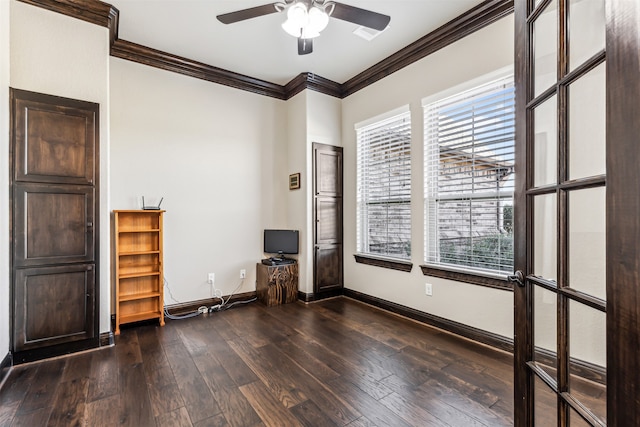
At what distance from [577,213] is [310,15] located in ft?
6.59

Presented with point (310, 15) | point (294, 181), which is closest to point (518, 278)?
point (310, 15)

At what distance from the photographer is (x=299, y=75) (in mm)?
3996

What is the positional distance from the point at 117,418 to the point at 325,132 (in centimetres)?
361

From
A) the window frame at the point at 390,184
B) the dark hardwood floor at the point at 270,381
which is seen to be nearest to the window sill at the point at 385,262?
the window frame at the point at 390,184

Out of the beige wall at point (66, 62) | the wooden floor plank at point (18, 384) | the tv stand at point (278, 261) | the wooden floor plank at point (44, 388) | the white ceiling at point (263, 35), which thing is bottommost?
the wooden floor plank at point (44, 388)

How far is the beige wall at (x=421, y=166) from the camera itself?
2.63 metres

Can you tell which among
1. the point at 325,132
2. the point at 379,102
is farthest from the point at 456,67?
the point at 325,132

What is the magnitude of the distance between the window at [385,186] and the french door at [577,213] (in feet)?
7.31

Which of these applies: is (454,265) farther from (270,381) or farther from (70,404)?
(70,404)

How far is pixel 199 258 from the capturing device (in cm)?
374

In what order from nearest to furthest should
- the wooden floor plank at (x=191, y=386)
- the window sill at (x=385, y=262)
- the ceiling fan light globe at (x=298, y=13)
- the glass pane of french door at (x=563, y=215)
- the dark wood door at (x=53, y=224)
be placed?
the glass pane of french door at (x=563, y=215) → the wooden floor plank at (x=191, y=386) → the ceiling fan light globe at (x=298, y=13) → the dark wood door at (x=53, y=224) → the window sill at (x=385, y=262)

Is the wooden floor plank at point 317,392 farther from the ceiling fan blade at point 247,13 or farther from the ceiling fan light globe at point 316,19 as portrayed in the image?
the ceiling fan blade at point 247,13

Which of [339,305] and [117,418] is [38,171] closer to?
[117,418]

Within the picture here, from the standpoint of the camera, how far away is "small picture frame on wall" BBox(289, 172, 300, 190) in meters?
4.19
